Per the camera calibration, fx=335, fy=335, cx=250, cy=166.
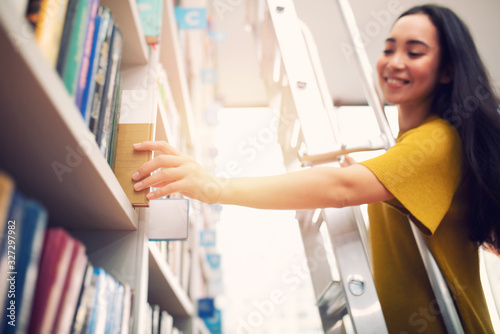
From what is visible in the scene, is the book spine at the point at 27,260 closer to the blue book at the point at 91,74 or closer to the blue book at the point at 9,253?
the blue book at the point at 9,253

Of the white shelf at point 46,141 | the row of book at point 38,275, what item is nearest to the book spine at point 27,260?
the row of book at point 38,275

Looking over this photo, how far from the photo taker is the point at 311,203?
0.66 metres

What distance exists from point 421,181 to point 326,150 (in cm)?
23

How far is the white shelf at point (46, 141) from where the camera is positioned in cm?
33

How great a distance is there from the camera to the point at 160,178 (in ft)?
2.10

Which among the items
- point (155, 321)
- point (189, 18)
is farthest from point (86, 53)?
point (189, 18)

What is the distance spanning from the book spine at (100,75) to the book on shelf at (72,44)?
0.07 meters

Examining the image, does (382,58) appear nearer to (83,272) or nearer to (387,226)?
(387,226)

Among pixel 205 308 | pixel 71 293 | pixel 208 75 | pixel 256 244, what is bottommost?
pixel 71 293

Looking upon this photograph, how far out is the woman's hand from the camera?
0.64m

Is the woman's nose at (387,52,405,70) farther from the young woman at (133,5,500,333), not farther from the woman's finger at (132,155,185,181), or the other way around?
the woman's finger at (132,155,185,181)

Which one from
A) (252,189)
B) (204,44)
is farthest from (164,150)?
(204,44)

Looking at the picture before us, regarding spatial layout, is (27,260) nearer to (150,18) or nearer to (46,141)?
(46,141)

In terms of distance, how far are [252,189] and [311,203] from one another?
120 mm
